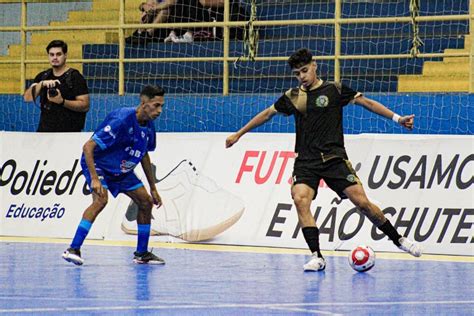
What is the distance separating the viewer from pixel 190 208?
1545 centimetres

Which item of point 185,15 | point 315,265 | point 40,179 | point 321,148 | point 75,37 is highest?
point 185,15

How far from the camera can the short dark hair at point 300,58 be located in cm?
1245

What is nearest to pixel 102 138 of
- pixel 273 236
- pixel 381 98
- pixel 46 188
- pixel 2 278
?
pixel 2 278

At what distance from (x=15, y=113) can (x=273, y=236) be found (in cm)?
726

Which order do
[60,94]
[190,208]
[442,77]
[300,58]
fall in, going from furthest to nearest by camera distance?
1. [442,77]
2. [60,94]
3. [190,208]
4. [300,58]

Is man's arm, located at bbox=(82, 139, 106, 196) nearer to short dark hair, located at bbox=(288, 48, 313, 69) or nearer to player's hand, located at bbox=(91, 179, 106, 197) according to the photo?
player's hand, located at bbox=(91, 179, 106, 197)

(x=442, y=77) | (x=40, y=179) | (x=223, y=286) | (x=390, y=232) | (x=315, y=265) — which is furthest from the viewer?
(x=442, y=77)

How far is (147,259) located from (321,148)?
2.14 meters

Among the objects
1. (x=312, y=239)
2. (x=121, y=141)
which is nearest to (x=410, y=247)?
(x=312, y=239)

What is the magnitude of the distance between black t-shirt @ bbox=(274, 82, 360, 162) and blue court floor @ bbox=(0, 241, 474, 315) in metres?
1.16

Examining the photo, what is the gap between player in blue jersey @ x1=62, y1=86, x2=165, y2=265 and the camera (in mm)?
12766

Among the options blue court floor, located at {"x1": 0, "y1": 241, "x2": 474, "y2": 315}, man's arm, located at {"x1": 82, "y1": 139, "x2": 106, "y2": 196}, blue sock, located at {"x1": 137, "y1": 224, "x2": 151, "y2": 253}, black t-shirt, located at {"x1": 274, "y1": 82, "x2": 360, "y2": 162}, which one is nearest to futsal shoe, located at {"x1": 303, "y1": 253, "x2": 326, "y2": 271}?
blue court floor, located at {"x1": 0, "y1": 241, "x2": 474, "y2": 315}

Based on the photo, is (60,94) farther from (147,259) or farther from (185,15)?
(185,15)

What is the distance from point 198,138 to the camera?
51.8ft
